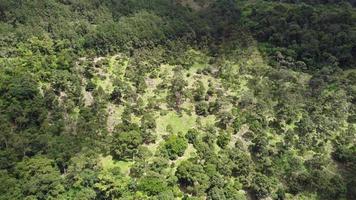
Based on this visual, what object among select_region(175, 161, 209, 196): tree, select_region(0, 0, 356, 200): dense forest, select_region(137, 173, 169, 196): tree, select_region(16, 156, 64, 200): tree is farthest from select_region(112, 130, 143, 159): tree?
select_region(16, 156, 64, 200): tree

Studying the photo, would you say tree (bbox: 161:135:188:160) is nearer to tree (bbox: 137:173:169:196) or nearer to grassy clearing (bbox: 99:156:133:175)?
grassy clearing (bbox: 99:156:133:175)

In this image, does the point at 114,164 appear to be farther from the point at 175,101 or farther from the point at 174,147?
the point at 175,101

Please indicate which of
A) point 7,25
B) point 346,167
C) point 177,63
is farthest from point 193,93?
point 7,25

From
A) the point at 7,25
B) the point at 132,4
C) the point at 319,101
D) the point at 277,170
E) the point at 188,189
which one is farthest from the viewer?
the point at 132,4

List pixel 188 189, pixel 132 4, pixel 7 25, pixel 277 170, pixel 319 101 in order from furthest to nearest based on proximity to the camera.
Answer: pixel 132 4 < pixel 7 25 < pixel 319 101 < pixel 277 170 < pixel 188 189

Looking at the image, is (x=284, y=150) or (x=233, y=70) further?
(x=233, y=70)

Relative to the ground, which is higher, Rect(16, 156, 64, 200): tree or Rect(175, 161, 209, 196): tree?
Rect(16, 156, 64, 200): tree

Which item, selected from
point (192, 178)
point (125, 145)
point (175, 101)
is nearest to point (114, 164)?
point (125, 145)

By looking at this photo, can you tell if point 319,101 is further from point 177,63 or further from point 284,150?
point 177,63

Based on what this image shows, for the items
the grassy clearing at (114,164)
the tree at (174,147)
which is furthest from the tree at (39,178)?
the tree at (174,147)
